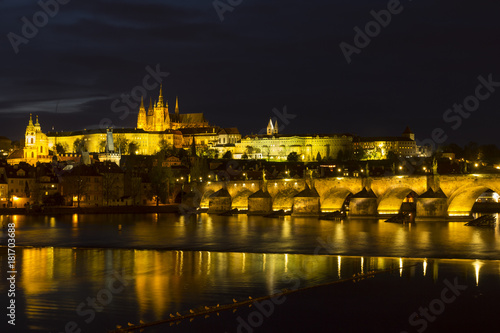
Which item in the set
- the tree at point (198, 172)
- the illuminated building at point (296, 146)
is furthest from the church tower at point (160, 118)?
the tree at point (198, 172)

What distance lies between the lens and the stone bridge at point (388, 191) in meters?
53.2

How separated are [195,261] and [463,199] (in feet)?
102

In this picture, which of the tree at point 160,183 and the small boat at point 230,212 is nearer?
the small boat at point 230,212

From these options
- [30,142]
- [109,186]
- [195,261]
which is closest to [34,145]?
[30,142]

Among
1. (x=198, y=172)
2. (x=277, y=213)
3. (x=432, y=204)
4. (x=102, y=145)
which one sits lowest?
(x=277, y=213)

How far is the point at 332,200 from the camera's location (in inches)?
2579

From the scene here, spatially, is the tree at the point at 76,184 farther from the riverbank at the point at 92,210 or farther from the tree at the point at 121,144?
the tree at the point at 121,144

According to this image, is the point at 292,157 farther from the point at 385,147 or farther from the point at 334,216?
the point at 334,216

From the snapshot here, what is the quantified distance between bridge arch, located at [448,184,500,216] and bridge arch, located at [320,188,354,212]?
10.6 m

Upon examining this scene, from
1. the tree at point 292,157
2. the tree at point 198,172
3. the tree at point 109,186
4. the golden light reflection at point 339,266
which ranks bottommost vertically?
the golden light reflection at point 339,266

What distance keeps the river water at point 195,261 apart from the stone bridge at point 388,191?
2.45 meters

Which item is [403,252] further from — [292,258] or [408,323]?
[408,323]

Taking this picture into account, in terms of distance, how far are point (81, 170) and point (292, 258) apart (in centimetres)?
5420

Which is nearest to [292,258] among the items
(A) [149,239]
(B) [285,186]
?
(A) [149,239]
